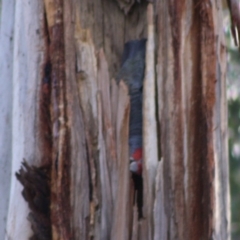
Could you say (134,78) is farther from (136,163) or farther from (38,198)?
(38,198)

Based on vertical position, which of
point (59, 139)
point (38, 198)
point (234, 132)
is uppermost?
point (234, 132)

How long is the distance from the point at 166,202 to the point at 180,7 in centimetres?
50

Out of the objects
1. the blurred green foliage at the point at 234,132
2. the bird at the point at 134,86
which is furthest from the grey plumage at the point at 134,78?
the blurred green foliage at the point at 234,132

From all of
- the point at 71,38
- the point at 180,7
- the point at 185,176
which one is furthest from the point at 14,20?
the point at 185,176

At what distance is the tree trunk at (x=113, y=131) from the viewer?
1.67 meters

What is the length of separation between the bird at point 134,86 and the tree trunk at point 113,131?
0.09ft

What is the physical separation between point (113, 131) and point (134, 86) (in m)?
0.13

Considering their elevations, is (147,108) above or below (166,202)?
above

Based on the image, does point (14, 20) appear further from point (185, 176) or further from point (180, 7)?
point (185, 176)

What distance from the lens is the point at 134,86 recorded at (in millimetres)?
1770

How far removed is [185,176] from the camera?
1.68m

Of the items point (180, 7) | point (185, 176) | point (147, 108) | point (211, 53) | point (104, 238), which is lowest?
point (104, 238)

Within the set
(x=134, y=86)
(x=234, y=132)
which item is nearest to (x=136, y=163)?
(x=134, y=86)

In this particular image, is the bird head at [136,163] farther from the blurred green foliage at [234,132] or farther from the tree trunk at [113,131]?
the blurred green foliage at [234,132]
